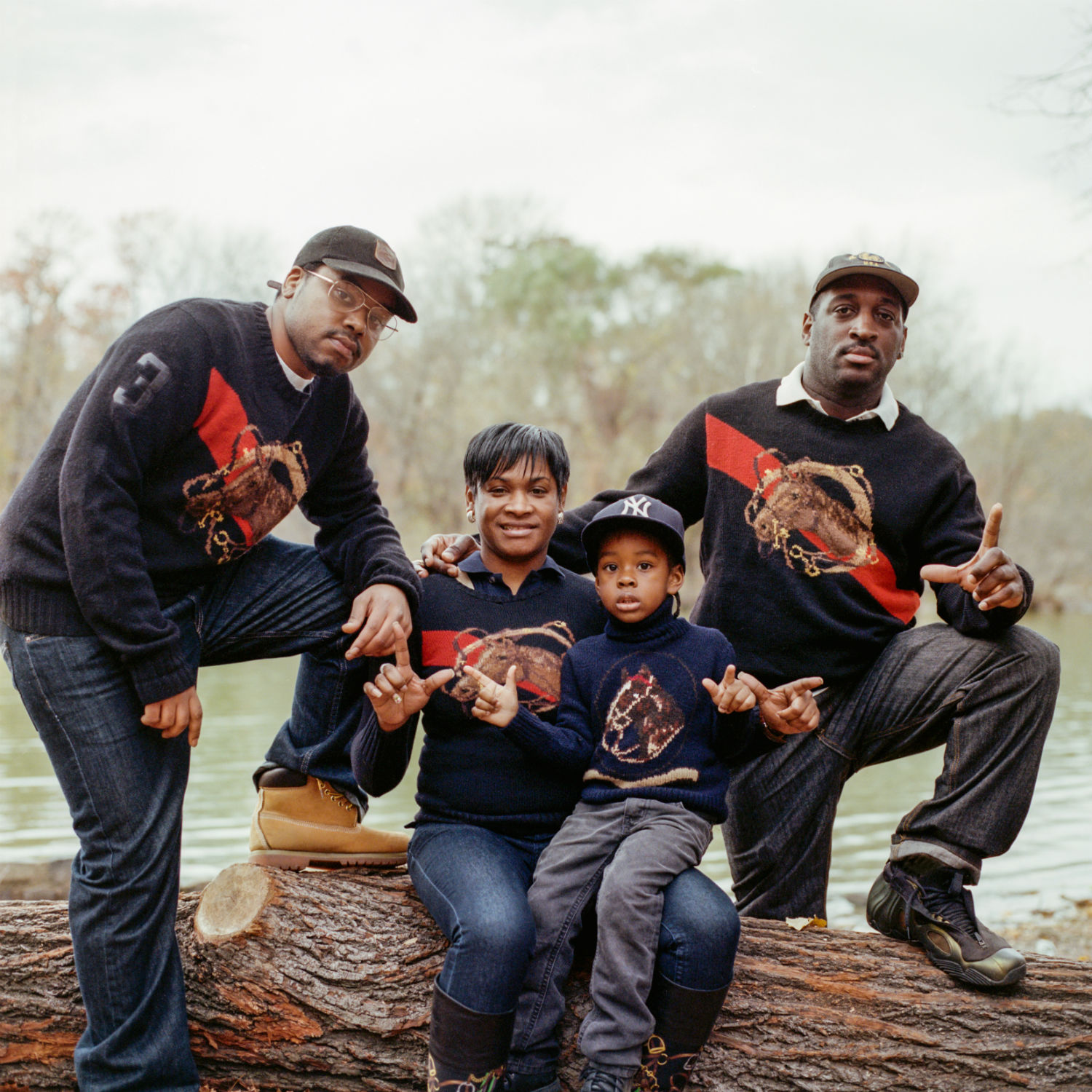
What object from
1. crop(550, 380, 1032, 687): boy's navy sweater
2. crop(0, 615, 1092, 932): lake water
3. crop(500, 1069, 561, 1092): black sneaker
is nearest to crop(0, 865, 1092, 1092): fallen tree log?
crop(500, 1069, 561, 1092): black sneaker

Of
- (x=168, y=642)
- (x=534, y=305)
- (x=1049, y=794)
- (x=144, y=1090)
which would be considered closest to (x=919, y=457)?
(x=168, y=642)

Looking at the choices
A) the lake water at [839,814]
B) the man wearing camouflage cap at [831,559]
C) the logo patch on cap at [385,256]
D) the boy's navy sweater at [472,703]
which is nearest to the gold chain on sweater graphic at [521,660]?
the boy's navy sweater at [472,703]

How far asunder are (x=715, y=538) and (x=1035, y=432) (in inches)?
1096

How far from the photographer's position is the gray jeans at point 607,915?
2.38 m

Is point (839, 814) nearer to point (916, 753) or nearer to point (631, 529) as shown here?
point (916, 753)

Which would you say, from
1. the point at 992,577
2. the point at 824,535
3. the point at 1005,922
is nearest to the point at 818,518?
the point at 824,535

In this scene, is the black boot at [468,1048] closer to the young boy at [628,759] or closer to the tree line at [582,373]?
the young boy at [628,759]

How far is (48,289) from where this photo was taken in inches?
926

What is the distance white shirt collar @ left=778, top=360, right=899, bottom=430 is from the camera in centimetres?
343

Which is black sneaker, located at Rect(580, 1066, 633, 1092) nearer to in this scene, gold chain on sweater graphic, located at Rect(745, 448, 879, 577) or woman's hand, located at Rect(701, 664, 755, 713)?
woman's hand, located at Rect(701, 664, 755, 713)

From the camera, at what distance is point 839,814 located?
827 cm

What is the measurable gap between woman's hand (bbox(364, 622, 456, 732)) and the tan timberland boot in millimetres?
554

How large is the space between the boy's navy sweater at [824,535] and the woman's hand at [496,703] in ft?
2.62

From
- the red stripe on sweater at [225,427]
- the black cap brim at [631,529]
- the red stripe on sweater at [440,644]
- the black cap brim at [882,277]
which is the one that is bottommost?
the red stripe on sweater at [440,644]
